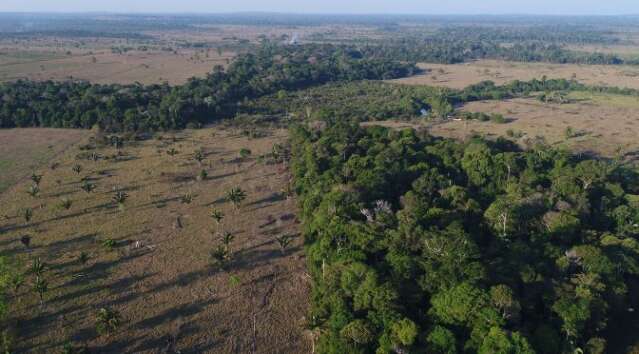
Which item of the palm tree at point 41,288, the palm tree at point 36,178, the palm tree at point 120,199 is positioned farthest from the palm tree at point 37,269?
the palm tree at point 36,178

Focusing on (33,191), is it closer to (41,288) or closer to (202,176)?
(202,176)

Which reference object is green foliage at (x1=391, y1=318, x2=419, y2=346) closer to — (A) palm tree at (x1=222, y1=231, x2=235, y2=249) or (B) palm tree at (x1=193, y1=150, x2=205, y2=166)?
(A) palm tree at (x1=222, y1=231, x2=235, y2=249)

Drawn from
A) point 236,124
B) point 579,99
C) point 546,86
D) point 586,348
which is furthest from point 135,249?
point 546,86

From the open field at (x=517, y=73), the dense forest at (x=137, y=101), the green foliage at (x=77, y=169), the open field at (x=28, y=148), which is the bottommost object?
the open field at (x=517, y=73)

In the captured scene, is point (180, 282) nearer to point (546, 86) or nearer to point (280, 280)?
point (280, 280)

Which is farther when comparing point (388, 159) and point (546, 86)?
point (546, 86)

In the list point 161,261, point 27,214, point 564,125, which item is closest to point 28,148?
point 27,214

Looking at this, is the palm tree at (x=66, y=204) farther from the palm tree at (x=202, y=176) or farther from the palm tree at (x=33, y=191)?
the palm tree at (x=202, y=176)
